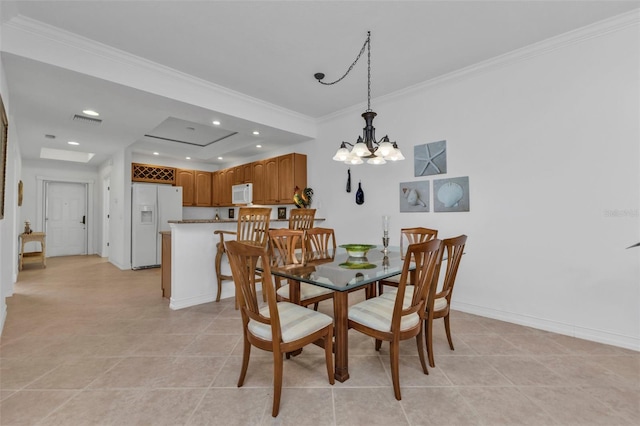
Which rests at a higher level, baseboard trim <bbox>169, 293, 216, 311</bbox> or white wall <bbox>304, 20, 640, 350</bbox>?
white wall <bbox>304, 20, 640, 350</bbox>

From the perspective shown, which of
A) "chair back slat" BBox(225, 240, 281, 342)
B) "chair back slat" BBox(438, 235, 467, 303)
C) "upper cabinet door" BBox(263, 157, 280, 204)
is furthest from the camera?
"upper cabinet door" BBox(263, 157, 280, 204)

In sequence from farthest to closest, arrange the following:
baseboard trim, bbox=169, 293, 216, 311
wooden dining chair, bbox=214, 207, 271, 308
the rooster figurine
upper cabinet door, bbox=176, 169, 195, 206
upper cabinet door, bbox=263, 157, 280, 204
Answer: upper cabinet door, bbox=176, 169, 195, 206 → upper cabinet door, bbox=263, 157, 280, 204 → the rooster figurine → baseboard trim, bbox=169, 293, 216, 311 → wooden dining chair, bbox=214, 207, 271, 308

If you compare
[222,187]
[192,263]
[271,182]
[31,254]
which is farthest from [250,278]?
[31,254]

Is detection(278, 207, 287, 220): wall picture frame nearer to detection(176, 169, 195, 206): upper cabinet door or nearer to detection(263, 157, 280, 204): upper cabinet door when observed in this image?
detection(263, 157, 280, 204): upper cabinet door

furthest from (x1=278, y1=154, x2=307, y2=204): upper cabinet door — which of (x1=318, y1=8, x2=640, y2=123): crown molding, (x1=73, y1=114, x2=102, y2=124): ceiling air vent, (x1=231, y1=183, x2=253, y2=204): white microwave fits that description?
(x1=73, y1=114, x2=102, y2=124): ceiling air vent

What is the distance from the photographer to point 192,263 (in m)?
3.23

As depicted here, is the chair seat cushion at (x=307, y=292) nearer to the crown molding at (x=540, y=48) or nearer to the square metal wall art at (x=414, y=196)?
the square metal wall art at (x=414, y=196)

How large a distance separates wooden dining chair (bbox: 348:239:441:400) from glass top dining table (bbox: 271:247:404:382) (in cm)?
11

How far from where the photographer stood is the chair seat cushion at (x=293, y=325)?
152cm

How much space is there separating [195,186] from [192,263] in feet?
13.2

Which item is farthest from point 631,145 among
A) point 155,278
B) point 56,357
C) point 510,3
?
point 155,278

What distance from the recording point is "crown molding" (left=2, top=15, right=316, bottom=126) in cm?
219

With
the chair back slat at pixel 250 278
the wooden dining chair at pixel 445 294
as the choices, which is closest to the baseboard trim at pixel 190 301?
the chair back slat at pixel 250 278

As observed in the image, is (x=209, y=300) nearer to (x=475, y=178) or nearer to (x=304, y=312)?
(x=304, y=312)
